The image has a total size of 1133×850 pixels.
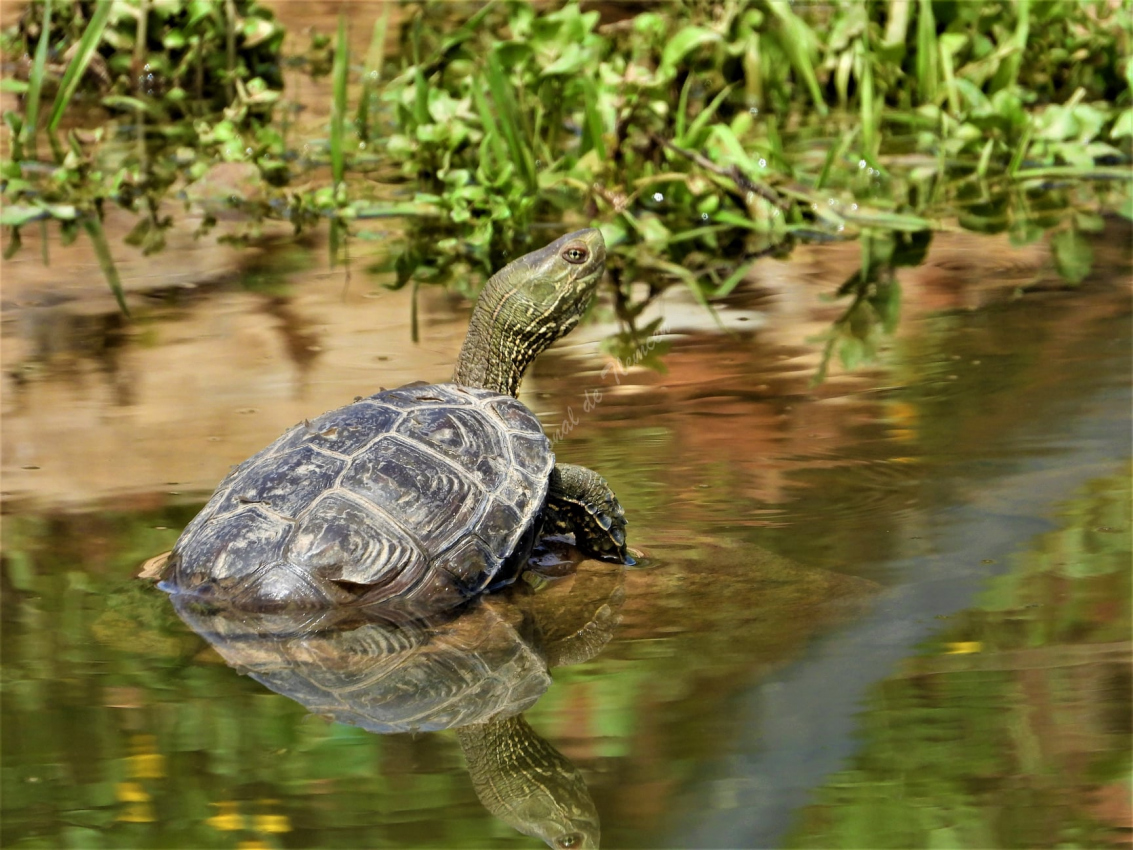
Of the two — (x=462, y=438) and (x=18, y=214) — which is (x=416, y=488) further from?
(x=18, y=214)

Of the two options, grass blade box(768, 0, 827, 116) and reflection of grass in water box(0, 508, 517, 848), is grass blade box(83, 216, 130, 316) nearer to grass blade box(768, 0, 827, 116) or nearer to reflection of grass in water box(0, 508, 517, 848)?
reflection of grass in water box(0, 508, 517, 848)

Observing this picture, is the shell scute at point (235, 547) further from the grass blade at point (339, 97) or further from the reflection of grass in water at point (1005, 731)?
the grass blade at point (339, 97)

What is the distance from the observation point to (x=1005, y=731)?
250cm

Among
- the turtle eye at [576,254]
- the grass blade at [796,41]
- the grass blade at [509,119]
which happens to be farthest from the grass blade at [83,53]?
the turtle eye at [576,254]

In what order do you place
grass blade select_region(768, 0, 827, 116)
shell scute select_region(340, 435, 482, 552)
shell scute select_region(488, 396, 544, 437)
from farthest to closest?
grass blade select_region(768, 0, 827, 116), shell scute select_region(488, 396, 544, 437), shell scute select_region(340, 435, 482, 552)

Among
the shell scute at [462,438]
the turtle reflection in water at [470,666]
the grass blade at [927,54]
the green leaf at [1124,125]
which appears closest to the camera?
the turtle reflection in water at [470,666]

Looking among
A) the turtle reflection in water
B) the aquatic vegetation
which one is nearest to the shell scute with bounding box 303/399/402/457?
the turtle reflection in water

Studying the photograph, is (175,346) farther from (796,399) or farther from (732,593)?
(732,593)

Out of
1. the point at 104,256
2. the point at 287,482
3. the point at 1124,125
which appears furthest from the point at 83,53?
the point at 1124,125

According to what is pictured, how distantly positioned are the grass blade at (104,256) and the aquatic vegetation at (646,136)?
0.04 meters

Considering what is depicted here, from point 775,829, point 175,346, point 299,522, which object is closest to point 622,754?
point 775,829

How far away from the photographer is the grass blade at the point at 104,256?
18.5ft

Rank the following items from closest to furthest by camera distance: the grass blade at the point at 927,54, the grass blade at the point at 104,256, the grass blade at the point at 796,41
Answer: the grass blade at the point at 104,256 < the grass blade at the point at 927,54 < the grass blade at the point at 796,41

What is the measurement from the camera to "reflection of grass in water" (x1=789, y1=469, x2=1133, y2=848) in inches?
88.9
